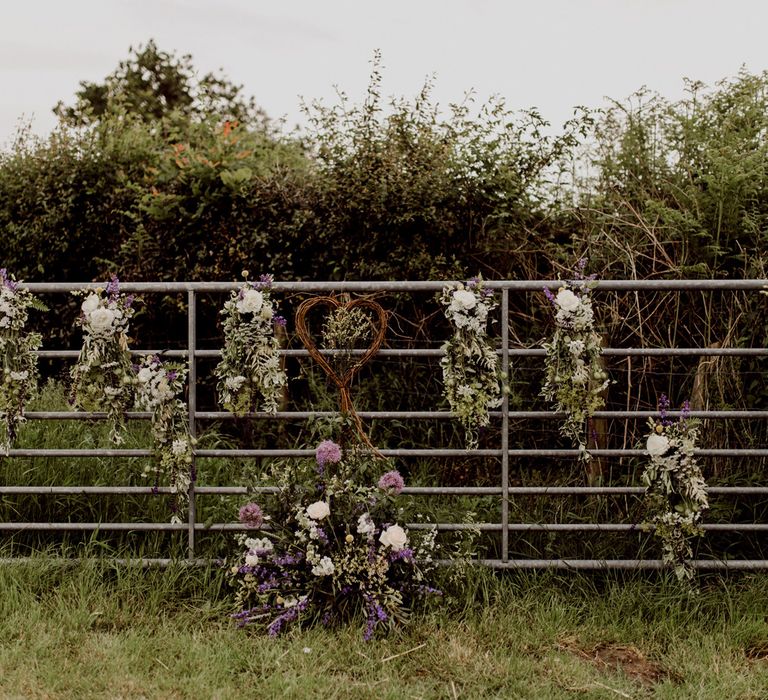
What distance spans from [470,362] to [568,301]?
1.76 feet

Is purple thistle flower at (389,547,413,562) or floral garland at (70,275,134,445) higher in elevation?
floral garland at (70,275,134,445)

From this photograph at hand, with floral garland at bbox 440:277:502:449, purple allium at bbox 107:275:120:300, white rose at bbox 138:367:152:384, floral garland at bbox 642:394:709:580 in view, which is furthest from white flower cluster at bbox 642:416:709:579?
purple allium at bbox 107:275:120:300

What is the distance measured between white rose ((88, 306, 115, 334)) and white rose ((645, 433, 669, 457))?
260 cm

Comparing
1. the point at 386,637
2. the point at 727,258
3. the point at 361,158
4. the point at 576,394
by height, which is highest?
the point at 361,158

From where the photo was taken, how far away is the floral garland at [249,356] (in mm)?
Result: 3896

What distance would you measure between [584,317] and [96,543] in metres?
2.63

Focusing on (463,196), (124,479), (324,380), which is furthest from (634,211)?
(124,479)

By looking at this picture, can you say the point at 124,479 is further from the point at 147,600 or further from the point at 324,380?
the point at 324,380

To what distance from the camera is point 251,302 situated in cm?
389

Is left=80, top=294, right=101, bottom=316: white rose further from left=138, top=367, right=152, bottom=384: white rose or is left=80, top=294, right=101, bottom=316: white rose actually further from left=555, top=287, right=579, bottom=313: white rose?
left=555, top=287, right=579, bottom=313: white rose

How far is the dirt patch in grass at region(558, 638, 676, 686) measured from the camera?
3402 mm

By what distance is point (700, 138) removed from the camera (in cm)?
505

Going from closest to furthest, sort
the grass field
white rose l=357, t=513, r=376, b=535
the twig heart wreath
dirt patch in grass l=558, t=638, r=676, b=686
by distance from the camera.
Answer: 1. the grass field
2. dirt patch in grass l=558, t=638, r=676, b=686
3. white rose l=357, t=513, r=376, b=535
4. the twig heart wreath

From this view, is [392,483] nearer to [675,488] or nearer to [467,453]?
[467,453]
